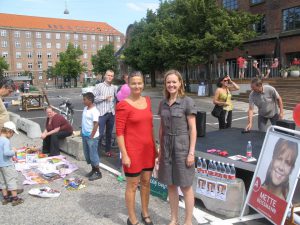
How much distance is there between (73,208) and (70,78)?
72335mm

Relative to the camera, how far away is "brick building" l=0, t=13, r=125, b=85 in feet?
323

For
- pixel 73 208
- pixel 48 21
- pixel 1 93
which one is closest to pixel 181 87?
pixel 73 208

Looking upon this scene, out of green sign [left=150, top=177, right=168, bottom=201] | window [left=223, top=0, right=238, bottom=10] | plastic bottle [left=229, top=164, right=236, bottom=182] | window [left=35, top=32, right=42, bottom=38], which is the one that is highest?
window [left=35, top=32, right=42, bottom=38]

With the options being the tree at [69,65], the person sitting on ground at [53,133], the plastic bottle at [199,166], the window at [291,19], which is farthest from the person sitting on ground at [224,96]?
the tree at [69,65]

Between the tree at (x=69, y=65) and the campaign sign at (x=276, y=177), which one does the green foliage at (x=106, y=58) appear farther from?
the campaign sign at (x=276, y=177)

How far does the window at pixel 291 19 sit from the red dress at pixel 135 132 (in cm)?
2506

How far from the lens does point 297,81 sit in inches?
783

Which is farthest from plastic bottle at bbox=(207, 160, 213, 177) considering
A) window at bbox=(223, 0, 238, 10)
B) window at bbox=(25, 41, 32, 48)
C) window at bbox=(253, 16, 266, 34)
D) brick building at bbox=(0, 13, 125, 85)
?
window at bbox=(25, 41, 32, 48)

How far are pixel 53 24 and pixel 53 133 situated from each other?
107174mm

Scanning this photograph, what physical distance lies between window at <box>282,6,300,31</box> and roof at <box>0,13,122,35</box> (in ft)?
290

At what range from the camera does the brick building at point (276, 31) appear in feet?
83.5

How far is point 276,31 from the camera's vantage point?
27406 mm

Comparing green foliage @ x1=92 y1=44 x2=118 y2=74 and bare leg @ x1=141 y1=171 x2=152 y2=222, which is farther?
green foliage @ x1=92 y1=44 x2=118 y2=74

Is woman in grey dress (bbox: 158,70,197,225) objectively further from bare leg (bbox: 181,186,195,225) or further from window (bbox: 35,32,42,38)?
window (bbox: 35,32,42,38)
